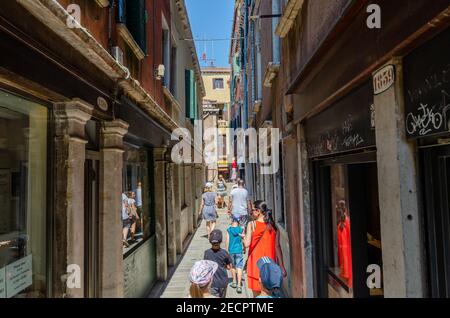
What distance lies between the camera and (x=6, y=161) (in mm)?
2742

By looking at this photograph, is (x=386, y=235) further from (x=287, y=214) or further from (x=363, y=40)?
(x=287, y=214)

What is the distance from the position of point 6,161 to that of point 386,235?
279 centimetres

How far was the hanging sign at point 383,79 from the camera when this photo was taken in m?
2.29

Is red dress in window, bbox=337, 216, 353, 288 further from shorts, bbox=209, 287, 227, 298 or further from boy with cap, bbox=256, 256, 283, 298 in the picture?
shorts, bbox=209, 287, 227, 298

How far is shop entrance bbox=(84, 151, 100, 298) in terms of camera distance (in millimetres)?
3844

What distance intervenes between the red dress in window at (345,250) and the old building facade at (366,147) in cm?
1

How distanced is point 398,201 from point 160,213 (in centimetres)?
540

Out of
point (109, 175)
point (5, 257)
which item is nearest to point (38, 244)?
point (5, 257)

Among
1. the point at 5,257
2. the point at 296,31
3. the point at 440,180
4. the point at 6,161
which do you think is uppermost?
the point at 296,31

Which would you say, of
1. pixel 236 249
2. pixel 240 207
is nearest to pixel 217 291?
pixel 236 249

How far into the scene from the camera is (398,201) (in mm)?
2229

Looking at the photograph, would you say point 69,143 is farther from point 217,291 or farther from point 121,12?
point 121,12

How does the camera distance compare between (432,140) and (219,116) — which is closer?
(432,140)
